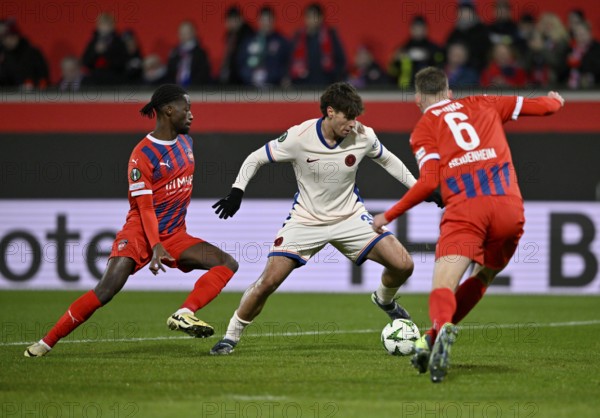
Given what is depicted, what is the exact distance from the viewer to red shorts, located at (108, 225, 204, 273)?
28.5ft

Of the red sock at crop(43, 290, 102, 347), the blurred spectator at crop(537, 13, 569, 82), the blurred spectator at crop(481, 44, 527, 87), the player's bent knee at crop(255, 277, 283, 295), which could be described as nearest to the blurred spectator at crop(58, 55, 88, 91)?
the blurred spectator at crop(481, 44, 527, 87)

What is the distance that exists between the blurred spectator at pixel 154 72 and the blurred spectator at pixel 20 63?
1.63m

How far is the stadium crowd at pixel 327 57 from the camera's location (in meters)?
16.3

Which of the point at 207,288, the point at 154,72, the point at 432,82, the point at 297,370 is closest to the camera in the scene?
the point at 432,82

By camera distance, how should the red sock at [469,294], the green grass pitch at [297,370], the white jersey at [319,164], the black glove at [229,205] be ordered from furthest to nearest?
the white jersey at [319,164]
the black glove at [229,205]
the red sock at [469,294]
the green grass pitch at [297,370]

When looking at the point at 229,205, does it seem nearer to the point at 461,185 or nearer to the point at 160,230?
the point at 160,230

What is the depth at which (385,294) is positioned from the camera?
9164 millimetres

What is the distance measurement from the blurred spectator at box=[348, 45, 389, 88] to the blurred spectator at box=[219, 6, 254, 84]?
→ 1806 millimetres

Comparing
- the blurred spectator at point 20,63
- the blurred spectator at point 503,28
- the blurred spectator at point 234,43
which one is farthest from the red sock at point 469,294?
the blurred spectator at point 20,63

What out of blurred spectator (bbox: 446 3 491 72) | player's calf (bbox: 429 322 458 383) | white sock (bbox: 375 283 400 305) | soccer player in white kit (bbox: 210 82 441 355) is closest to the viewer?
player's calf (bbox: 429 322 458 383)

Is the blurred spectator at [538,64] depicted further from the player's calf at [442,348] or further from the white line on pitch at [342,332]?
the player's calf at [442,348]

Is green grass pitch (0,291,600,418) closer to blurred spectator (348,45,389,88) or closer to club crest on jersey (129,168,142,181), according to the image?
club crest on jersey (129,168,142,181)

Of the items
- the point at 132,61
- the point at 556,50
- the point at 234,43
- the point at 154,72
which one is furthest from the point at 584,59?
the point at 132,61

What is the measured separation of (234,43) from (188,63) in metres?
0.85
